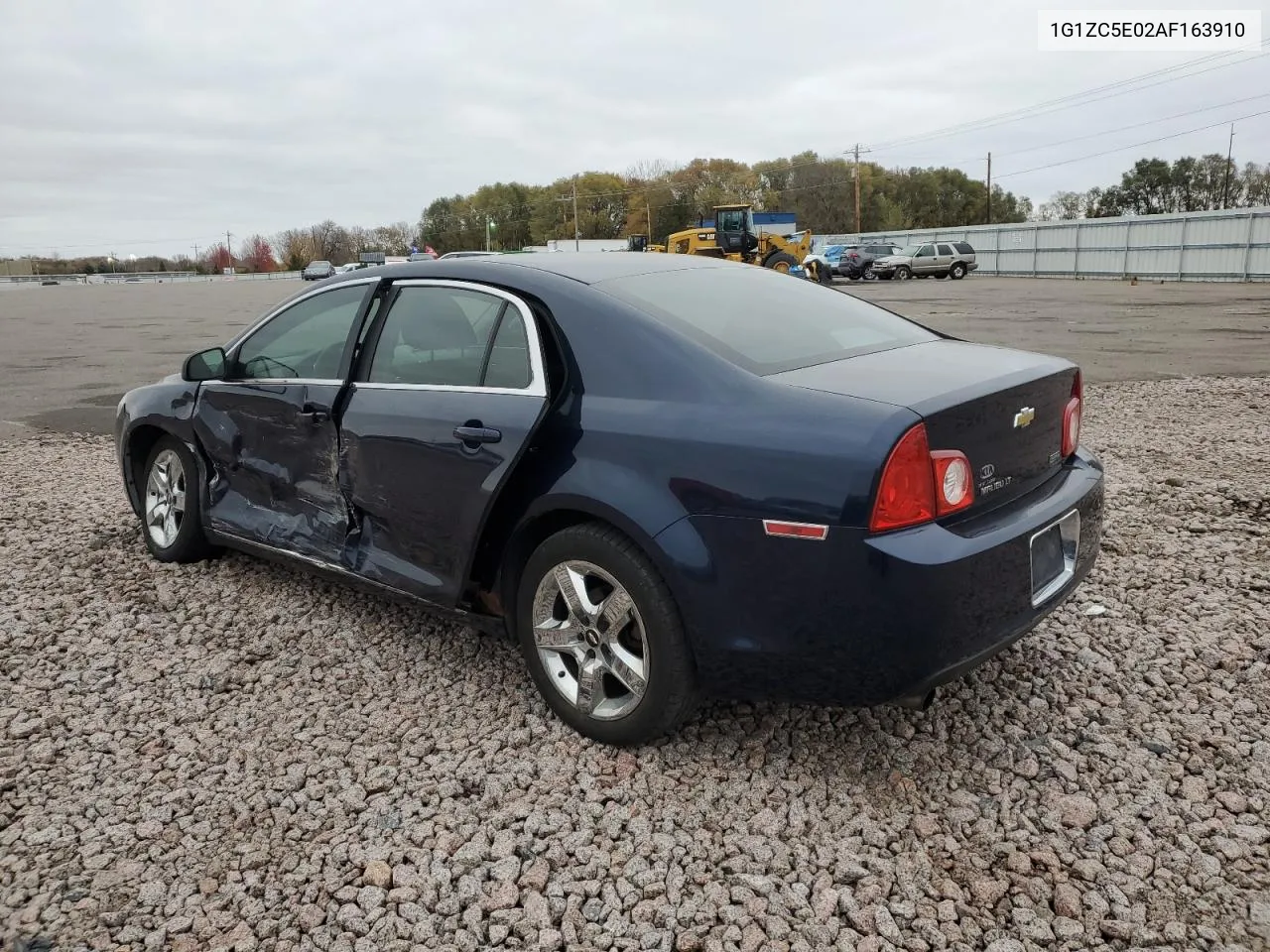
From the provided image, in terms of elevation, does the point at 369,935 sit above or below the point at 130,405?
below

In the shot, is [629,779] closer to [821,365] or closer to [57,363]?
[821,365]

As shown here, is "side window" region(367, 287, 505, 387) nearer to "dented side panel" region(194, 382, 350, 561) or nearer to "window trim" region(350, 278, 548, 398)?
"window trim" region(350, 278, 548, 398)

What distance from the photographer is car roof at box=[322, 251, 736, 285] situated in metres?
3.55

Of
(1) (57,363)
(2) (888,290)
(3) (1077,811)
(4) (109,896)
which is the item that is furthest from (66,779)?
(2) (888,290)

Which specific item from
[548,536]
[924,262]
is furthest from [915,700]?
[924,262]

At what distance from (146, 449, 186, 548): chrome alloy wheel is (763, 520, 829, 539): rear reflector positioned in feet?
11.1

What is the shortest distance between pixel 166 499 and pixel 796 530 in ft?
12.2

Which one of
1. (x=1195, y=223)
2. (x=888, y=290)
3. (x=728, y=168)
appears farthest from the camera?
(x=728, y=168)

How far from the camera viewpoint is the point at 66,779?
3.10m

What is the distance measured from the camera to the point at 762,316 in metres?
3.46

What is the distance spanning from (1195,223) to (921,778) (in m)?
38.9

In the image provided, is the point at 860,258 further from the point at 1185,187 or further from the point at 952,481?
the point at 1185,187

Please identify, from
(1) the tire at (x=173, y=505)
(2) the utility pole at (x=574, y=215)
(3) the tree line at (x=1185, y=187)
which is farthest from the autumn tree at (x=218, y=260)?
(1) the tire at (x=173, y=505)

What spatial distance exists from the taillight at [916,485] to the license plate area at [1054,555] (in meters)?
0.37
